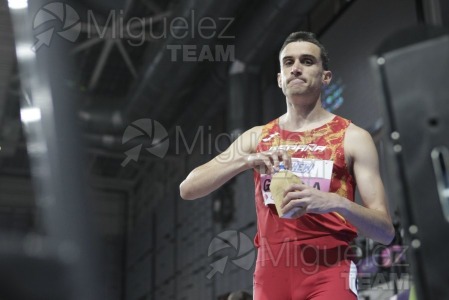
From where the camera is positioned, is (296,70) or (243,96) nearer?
(296,70)

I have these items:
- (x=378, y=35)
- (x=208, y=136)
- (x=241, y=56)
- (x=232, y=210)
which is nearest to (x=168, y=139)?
(x=208, y=136)

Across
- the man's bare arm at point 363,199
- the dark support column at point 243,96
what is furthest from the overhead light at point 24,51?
the dark support column at point 243,96

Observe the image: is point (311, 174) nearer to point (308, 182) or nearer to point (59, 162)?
point (308, 182)

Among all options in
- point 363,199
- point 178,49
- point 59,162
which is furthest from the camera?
point 178,49

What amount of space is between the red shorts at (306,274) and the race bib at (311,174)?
0.19 m

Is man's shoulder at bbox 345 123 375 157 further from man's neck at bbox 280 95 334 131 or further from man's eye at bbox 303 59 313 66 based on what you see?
man's eye at bbox 303 59 313 66

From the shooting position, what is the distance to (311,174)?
215 cm

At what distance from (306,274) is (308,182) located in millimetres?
301

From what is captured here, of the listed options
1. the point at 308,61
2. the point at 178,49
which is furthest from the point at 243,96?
the point at 308,61

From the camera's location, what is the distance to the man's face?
7.41 feet

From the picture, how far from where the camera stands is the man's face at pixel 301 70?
7.41 ft

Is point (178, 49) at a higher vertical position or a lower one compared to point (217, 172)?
higher

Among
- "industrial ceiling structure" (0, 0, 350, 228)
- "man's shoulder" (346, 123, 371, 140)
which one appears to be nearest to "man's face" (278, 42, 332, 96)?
"man's shoulder" (346, 123, 371, 140)

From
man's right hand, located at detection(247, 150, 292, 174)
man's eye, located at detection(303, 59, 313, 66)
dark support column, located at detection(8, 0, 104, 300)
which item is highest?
man's eye, located at detection(303, 59, 313, 66)
